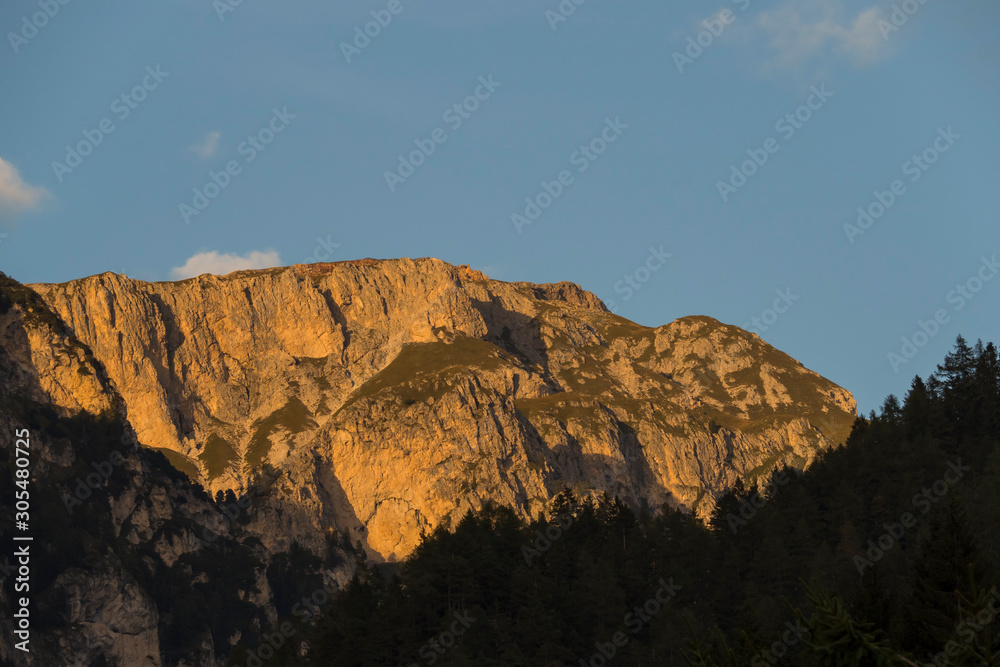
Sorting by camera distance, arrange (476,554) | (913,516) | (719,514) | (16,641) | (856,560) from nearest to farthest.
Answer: (856,560), (913,516), (476,554), (719,514), (16,641)

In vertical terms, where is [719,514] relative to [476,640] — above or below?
above

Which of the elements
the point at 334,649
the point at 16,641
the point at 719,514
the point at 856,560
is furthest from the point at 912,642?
the point at 16,641

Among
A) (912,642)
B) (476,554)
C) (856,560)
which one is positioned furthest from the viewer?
(476,554)

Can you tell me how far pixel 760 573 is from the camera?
115 metres

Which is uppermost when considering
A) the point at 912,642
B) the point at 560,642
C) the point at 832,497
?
the point at 832,497

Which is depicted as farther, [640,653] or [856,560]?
[640,653]

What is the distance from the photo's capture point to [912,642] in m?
43.6

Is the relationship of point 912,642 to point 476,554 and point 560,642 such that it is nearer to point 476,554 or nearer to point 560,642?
Result: point 560,642

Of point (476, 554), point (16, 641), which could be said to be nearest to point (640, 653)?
point (476, 554)

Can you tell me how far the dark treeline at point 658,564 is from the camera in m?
108

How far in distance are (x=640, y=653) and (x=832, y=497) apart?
3332 cm

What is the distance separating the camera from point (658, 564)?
128875mm

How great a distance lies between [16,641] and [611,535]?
4157 inches

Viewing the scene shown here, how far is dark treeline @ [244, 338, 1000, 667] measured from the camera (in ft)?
354
